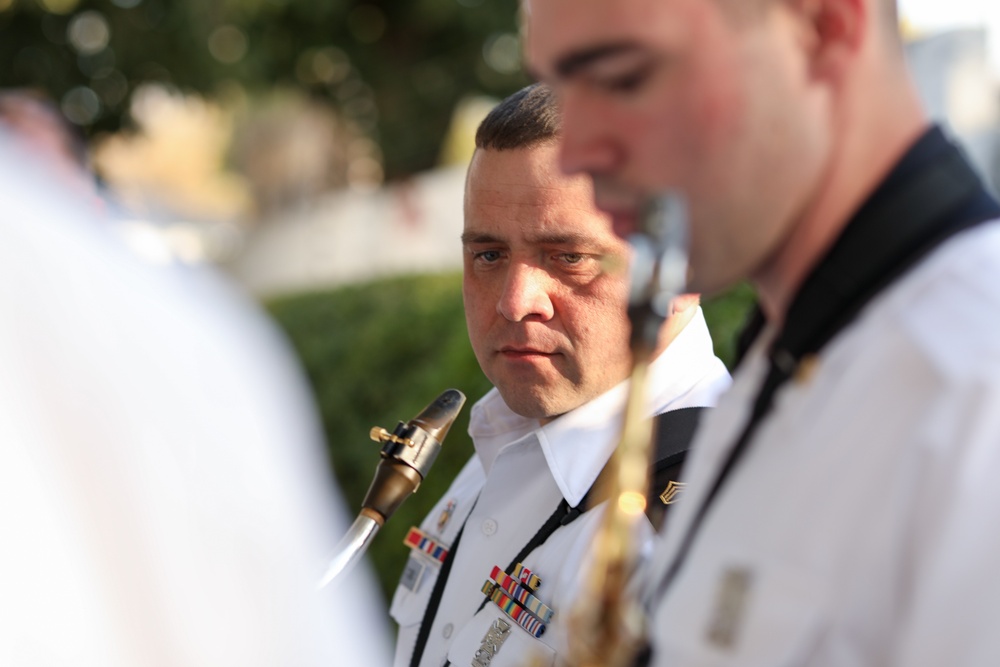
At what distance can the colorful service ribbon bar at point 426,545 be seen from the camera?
8.23ft

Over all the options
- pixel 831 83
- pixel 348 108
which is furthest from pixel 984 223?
pixel 348 108

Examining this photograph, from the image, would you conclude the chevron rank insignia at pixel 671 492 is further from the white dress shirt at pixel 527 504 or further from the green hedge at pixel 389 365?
the green hedge at pixel 389 365

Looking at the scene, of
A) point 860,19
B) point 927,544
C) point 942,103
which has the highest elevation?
point 860,19

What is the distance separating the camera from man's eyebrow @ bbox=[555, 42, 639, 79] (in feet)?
4.05

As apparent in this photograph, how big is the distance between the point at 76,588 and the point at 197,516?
0.38 feet

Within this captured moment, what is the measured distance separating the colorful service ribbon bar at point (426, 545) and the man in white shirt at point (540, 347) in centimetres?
10

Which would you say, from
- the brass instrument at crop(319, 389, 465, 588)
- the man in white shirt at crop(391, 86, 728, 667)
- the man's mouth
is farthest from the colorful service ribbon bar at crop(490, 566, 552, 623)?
the man's mouth

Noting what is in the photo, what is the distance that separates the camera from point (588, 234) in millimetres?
2250

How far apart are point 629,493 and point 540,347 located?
0.88 metres

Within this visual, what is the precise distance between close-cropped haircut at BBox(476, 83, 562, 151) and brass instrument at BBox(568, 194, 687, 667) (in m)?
0.99

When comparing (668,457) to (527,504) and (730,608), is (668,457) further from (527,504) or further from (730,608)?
(730,608)

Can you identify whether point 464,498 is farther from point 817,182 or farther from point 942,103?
point 942,103

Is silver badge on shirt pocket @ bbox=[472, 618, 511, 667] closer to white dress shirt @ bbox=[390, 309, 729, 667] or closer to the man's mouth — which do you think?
white dress shirt @ bbox=[390, 309, 729, 667]

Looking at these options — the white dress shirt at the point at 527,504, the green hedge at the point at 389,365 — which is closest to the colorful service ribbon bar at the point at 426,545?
the white dress shirt at the point at 527,504
